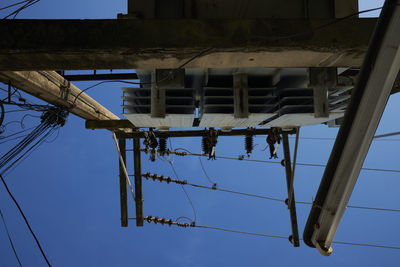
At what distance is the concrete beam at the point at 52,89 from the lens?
8.33ft

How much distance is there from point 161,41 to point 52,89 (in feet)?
7.26

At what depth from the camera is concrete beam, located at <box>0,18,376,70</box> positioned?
1.73 metres

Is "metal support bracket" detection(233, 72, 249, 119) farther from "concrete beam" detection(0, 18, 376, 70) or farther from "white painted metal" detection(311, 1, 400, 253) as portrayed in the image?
"white painted metal" detection(311, 1, 400, 253)

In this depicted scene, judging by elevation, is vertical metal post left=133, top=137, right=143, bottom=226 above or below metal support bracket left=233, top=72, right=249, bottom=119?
below

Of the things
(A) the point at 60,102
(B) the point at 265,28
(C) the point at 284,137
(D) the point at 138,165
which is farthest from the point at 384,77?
(D) the point at 138,165

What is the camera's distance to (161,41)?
1.79 meters

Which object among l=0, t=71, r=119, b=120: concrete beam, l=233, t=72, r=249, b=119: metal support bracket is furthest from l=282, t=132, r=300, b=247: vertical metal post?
l=0, t=71, r=119, b=120: concrete beam

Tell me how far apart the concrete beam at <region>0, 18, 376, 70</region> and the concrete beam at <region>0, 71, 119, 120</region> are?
729 millimetres

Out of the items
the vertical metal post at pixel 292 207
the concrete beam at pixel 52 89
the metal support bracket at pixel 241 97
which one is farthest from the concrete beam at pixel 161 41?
the vertical metal post at pixel 292 207

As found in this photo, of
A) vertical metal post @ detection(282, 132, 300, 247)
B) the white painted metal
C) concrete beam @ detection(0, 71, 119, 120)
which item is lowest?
vertical metal post @ detection(282, 132, 300, 247)

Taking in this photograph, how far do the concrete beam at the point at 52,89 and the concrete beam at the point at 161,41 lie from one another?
0.73 m

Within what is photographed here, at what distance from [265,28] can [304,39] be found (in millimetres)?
350

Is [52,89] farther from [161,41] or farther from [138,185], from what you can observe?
[138,185]

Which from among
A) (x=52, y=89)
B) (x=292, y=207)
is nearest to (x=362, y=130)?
(x=52, y=89)
